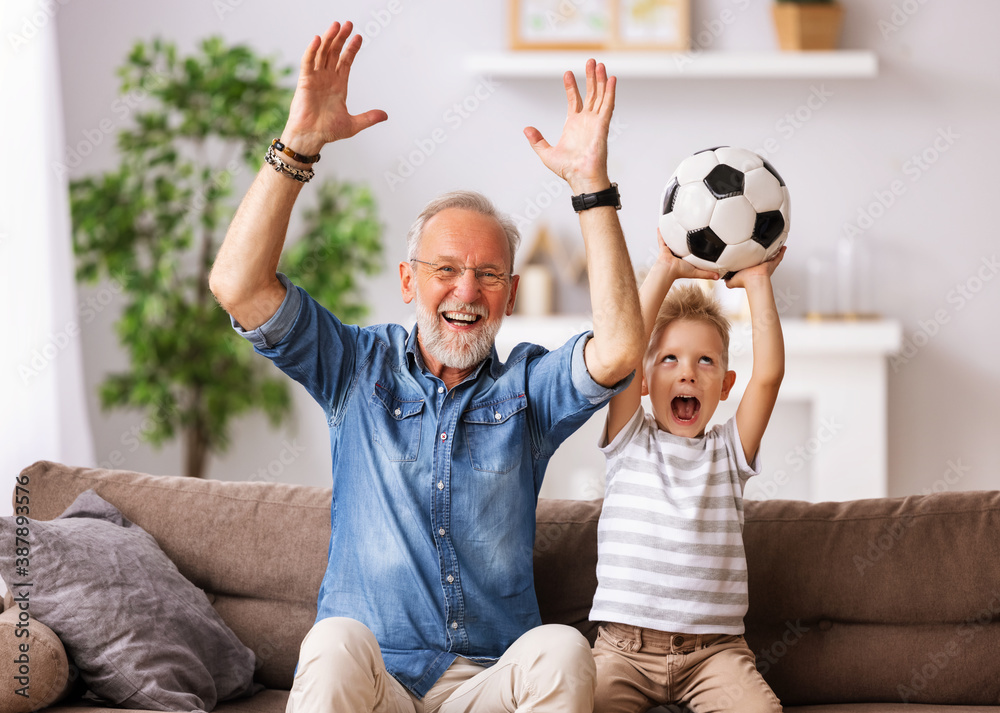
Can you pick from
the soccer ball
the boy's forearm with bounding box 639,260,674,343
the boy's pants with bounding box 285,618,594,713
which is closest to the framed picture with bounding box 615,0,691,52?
the soccer ball

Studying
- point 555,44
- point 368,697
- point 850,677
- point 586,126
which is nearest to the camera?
point 368,697

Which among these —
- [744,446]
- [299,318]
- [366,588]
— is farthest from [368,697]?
[744,446]

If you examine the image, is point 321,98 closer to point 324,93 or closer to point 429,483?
point 324,93

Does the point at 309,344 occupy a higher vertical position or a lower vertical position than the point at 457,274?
lower

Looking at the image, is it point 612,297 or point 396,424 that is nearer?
point 612,297

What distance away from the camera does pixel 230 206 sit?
385 centimetres

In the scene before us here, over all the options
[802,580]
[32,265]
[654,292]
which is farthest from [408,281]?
[32,265]

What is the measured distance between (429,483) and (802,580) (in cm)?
76

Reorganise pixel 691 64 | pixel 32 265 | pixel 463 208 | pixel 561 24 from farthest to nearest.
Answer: pixel 561 24 < pixel 691 64 < pixel 32 265 < pixel 463 208

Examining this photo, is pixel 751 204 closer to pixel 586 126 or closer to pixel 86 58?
pixel 586 126

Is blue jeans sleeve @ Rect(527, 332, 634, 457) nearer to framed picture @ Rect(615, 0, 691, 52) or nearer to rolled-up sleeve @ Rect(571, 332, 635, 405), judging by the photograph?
rolled-up sleeve @ Rect(571, 332, 635, 405)

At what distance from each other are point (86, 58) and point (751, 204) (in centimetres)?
339

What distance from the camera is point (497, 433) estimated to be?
1639 millimetres

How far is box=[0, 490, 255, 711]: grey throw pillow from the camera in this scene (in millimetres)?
1596
